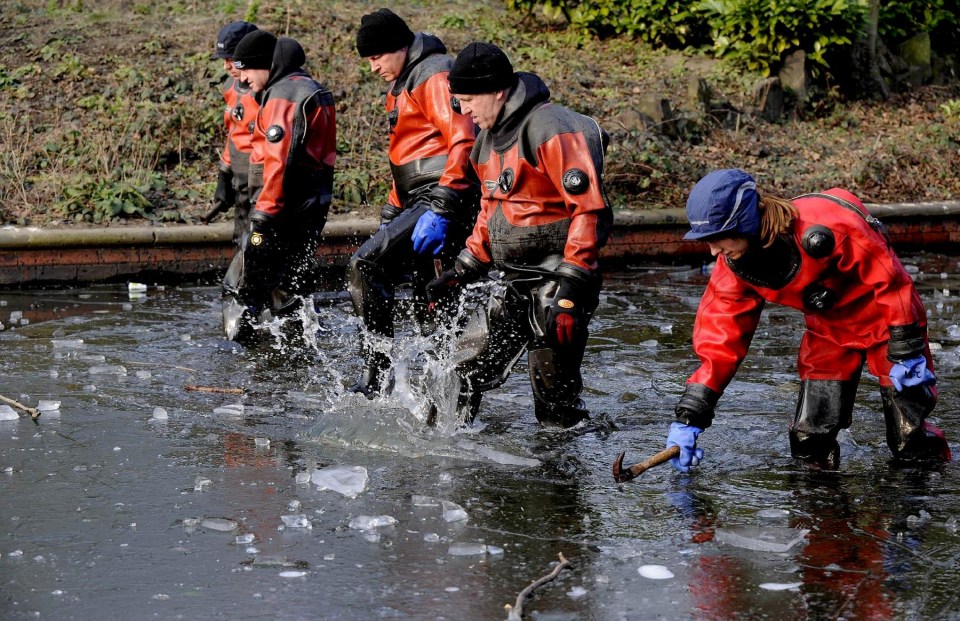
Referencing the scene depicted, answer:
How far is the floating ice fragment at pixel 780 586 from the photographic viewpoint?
13.0 feet

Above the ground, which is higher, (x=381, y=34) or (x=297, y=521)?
(x=381, y=34)

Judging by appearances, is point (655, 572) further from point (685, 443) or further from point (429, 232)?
point (429, 232)

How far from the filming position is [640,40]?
50.7 feet

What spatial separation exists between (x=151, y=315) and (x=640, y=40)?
27.5ft

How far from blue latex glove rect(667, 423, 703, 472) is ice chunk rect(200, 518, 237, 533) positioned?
164 centimetres

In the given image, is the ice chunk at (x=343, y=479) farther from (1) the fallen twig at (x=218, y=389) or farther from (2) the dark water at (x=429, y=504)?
(1) the fallen twig at (x=218, y=389)

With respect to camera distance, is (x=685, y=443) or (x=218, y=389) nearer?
(x=685, y=443)

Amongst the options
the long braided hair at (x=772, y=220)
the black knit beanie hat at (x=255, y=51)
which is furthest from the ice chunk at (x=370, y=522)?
the black knit beanie hat at (x=255, y=51)

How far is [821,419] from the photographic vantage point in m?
5.19

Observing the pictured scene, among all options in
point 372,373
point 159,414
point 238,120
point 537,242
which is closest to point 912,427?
point 537,242

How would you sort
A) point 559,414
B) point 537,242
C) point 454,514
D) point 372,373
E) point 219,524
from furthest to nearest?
point 372,373 → point 559,414 → point 537,242 → point 454,514 → point 219,524

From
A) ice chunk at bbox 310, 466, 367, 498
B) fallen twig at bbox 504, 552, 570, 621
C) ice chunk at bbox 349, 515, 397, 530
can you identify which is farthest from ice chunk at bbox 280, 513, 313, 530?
fallen twig at bbox 504, 552, 570, 621

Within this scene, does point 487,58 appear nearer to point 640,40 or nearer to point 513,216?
point 513,216

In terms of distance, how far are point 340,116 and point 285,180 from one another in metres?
5.45
